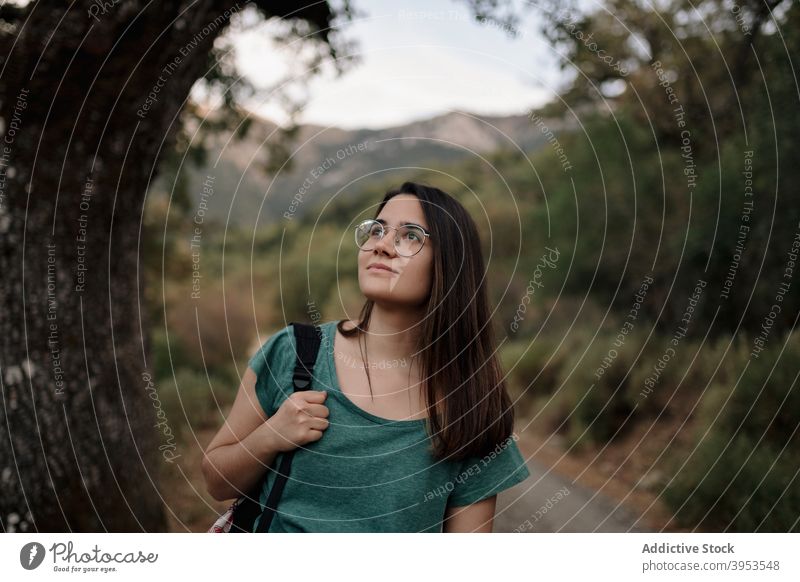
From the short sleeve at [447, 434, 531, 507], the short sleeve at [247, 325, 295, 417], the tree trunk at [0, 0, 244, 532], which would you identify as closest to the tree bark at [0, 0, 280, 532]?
the tree trunk at [0, 0, 244, 532]

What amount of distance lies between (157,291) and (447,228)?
14.0 meters

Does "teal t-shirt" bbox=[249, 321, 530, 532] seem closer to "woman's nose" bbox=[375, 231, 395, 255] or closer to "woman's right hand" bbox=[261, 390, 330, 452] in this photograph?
"woman's right hand" bbox=[261, 390, 330, 452]

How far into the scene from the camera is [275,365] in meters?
2.11

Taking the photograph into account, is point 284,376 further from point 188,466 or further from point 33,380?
point 188,466

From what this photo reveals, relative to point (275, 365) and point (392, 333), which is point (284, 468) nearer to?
point (275, 365)

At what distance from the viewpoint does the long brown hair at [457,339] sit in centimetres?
216

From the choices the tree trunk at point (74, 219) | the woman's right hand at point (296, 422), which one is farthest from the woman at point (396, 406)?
the tree trunk at point (74, 219)

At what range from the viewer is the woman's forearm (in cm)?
204

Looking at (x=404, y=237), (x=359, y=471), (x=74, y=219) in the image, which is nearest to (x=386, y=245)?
(x=404, y=237)

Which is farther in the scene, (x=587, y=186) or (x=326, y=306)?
(x=326, y=306)

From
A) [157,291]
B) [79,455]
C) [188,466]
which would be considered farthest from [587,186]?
[79,455]

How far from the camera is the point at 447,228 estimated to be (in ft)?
7.13

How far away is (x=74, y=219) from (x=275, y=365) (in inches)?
75.5

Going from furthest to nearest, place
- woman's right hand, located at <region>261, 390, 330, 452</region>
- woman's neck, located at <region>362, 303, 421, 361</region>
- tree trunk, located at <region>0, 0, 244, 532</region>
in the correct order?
tree trunk, located at <region>0, 0, 244, 532</region>, woman's neck, located at <region>362, 303, 421, 361</region>, woman's right hand, located at <region>261, 390, 330, 452</region>
